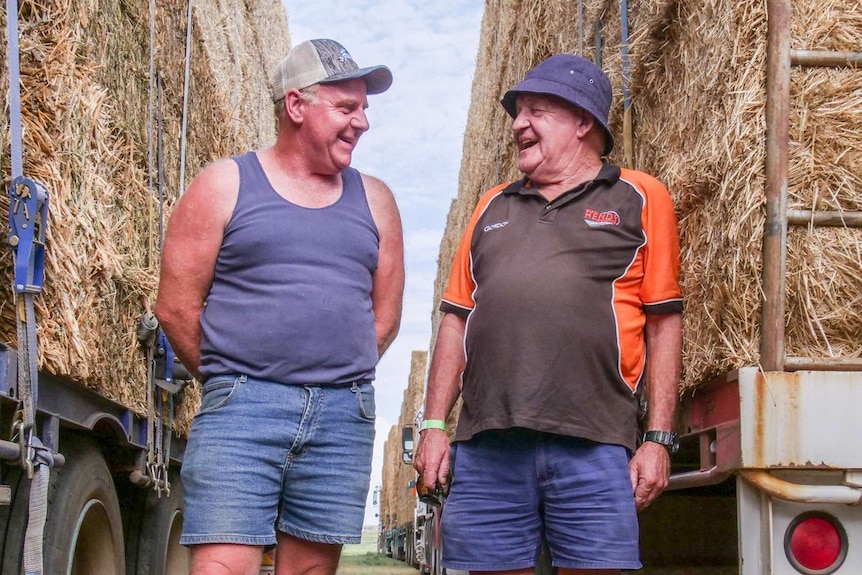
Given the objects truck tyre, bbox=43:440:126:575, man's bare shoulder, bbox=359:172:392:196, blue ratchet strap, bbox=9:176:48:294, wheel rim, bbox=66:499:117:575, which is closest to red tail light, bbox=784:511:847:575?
man's bare shoulder, bbox=359:172:392:196

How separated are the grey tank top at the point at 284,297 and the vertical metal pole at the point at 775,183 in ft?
3.37

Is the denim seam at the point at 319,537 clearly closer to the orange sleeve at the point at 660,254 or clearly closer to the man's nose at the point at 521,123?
the orange sleeve at the point at 660,254

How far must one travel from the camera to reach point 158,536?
5262mm

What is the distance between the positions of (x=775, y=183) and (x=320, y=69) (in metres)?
1.22

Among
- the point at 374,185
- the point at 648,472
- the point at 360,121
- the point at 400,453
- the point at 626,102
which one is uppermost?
the point at 626,102

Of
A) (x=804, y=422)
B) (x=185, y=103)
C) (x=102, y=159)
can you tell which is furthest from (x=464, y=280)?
(x=185, y=103)

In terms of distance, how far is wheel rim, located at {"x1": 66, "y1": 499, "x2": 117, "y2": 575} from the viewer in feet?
13.4

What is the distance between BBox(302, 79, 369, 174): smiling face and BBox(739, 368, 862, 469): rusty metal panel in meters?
1.23

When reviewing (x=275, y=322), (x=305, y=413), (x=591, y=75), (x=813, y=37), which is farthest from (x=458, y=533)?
(x=813, y=37)

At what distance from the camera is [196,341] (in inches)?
117

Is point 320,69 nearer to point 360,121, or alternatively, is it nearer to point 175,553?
point 360,121

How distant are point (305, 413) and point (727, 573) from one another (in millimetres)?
1879

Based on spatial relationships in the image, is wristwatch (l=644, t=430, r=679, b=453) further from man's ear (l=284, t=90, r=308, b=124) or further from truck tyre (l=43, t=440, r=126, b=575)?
truck tyre (l=43, t=440, r=126, b=575)

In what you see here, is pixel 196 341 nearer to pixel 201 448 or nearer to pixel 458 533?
pixel 201 448
